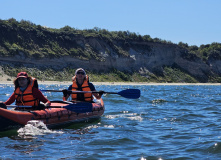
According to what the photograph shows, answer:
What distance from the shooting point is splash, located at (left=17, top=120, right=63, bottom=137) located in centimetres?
769

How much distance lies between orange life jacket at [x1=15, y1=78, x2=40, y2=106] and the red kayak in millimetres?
135

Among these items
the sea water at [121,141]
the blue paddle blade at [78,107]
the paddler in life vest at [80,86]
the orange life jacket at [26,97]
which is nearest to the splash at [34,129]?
the sea water at [121,141]

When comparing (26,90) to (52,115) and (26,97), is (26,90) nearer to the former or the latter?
(26,97)

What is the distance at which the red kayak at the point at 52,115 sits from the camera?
24.9 feet

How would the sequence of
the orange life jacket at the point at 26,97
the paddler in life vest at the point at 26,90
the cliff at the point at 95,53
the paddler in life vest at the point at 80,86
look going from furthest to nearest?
the cliff at the point at 95,53, the paddler in life vest at the point at 80,86, the orange life jacket at the point at 26,97, the paddler in life vest at the point at 26,90

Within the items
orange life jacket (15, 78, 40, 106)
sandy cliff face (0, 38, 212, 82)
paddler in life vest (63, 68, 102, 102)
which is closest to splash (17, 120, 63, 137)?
orange life jacket (15, 78, 40, 106)

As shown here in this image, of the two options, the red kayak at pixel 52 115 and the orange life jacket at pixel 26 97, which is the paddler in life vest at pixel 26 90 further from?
the red kayak at pixel 52 115

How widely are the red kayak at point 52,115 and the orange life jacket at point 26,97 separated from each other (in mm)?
135

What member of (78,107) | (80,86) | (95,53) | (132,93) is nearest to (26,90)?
(78,107)

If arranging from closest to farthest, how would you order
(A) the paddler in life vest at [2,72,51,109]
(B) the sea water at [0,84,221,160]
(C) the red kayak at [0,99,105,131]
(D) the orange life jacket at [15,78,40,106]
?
(B) the sea water at [0,84,221,160] → (C) the red kayak at [0,99,105,131] → (A) the paddler in life vest at [2,72,51,109] → (D) the orange life jacket at [15,78,40,106]

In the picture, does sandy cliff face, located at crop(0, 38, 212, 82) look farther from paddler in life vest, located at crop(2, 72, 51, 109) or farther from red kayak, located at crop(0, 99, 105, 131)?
paddler in life vest, located at crop(2, 72, 51, 109)

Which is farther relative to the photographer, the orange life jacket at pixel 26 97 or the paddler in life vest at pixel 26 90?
the orange life jacket at pixel 26 97

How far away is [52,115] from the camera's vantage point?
8.65 metres

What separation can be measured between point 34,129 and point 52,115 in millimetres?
877
